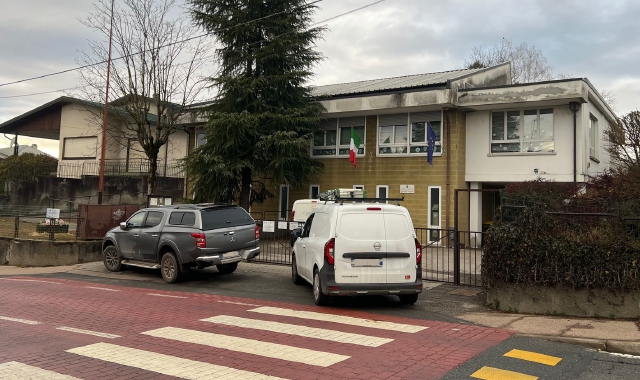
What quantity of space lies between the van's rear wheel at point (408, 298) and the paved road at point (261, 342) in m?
0.14

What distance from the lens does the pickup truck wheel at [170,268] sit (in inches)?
484

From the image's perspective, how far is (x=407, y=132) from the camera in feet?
67.8

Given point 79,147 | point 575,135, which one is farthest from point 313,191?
point 79,147

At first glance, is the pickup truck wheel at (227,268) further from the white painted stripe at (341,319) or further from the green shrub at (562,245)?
the green shrub at (562,245)

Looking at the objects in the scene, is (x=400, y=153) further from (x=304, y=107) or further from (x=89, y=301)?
(x=89, y=301)

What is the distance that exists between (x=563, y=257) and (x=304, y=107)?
14406 mm

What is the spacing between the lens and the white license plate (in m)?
8.59

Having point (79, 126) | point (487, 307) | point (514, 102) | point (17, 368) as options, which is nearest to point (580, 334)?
point (487, 307)

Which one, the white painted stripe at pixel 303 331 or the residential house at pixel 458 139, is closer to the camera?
the white painted stripe at pixel 303 331

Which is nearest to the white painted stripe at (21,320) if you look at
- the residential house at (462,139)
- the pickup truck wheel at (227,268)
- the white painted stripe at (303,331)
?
the white painted stripe at (303,331)

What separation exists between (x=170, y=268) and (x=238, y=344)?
661 cm

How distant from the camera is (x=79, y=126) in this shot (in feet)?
111

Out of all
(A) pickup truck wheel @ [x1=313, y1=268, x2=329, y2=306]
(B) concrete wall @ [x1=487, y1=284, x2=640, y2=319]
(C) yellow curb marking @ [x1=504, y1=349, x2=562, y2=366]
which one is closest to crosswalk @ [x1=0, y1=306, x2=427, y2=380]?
(A) pickup truck wheel @ [x1=313, y1=268, x2=329, y2=306]

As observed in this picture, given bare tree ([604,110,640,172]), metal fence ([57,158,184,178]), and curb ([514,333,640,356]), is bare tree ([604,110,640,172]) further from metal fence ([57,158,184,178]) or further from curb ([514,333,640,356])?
metal fence ([57,158,184,178])
